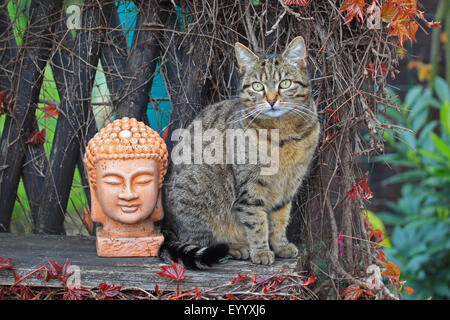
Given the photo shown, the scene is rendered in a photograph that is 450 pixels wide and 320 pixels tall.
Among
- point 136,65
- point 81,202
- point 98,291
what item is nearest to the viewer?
point 98,291

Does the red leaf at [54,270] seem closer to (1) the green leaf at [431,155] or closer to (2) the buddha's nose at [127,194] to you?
(2) the buddha's nose at [127,194]

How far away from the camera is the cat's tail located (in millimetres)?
2139

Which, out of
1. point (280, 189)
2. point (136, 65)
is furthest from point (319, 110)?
point (136, 65)

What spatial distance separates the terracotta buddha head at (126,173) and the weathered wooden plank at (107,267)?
17 centimetres

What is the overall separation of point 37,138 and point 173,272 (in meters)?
1.26

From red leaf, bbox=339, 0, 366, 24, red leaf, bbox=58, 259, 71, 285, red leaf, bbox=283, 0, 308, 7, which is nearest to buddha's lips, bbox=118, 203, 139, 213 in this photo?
red leaf, bbox=58, 259, 71, 285

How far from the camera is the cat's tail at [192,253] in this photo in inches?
84.2

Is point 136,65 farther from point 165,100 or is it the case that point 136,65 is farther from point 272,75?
point 272,75

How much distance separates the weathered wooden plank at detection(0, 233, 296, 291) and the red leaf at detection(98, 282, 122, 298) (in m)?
0.06

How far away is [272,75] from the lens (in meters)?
2.25

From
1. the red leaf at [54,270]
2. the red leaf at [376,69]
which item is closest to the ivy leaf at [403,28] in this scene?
the red leaf at [376,69]

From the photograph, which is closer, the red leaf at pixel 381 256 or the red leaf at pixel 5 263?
the red leaf at pixel 5 263

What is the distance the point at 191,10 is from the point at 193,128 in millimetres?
606

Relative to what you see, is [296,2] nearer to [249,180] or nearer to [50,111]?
[249,180]
